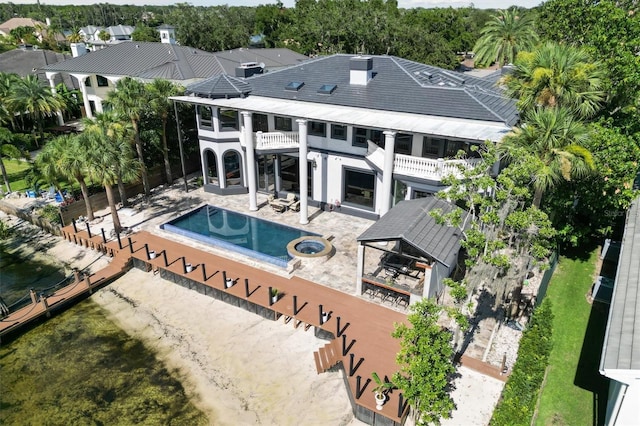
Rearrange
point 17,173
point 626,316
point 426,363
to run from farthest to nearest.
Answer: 1. point 17,173
2. point 626,316
3. point 426,363

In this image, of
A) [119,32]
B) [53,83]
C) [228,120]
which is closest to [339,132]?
[228,120]

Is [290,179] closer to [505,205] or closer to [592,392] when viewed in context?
[505,205]

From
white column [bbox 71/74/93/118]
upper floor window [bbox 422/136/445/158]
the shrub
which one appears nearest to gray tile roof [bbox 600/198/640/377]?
upper floor window [bbox 422/136/445/158]

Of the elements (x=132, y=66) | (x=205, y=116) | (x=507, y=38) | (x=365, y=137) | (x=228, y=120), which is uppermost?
(x=507, y=38)

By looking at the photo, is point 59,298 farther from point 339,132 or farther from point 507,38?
point 507,38

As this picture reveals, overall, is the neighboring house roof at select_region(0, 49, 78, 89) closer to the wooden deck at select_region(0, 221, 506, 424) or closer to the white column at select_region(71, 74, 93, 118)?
the white column at select_region(71, 74, 93, 118)

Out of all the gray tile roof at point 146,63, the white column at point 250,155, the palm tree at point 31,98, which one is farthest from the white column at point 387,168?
the palm tree at point 31,98
